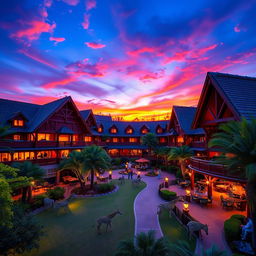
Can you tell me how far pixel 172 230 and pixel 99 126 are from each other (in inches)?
1492

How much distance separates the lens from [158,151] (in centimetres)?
3716

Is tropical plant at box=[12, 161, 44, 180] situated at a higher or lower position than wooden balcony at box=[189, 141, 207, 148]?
lower

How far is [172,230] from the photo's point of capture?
40.2 ft

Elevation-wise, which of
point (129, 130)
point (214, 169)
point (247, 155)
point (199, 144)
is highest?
point (129, 130)

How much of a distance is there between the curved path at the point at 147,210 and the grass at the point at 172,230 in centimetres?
45

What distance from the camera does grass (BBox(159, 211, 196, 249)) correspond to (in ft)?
36.0

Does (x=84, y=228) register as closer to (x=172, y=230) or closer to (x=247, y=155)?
(x=172, y=230)

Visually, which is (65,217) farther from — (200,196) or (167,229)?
(200,196)

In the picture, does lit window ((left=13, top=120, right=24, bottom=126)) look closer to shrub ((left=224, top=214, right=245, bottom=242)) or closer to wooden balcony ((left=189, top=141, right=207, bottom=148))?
shrub ((left=224, top=214, right=245, bottom=242))

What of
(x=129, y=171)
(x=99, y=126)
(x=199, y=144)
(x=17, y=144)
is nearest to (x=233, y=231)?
(x=199, y=144)

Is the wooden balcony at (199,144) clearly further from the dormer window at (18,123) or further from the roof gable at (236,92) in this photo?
the dormer window at (18,123)

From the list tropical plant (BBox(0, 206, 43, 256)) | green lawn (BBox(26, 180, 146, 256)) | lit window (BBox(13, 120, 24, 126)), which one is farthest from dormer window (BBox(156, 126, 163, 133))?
tropical plant (BBox(0, 206, 43, 256))

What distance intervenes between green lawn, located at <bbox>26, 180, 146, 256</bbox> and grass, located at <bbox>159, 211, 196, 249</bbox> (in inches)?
103

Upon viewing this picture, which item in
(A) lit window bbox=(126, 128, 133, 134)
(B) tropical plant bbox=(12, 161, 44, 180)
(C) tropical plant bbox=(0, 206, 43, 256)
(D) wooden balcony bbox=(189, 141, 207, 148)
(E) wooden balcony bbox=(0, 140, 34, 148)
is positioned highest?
(A) lit window bbox=(126, 128, 133, 134)
